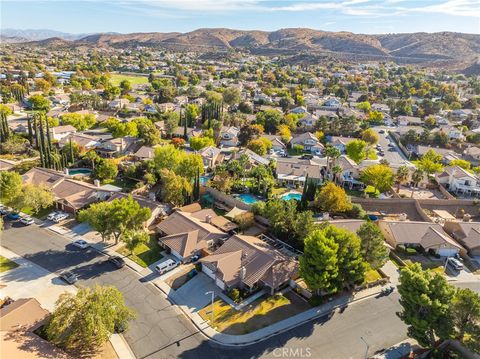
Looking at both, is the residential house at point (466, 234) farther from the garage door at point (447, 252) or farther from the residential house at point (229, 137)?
the residential house at point (229, 137)

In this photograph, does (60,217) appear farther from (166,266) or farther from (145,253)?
(166,266)

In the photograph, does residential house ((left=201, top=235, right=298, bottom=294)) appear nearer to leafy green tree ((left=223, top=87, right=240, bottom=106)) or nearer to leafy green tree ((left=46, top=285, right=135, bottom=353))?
leafy green tree ((left=46, top=285, right=135, bottom=353))

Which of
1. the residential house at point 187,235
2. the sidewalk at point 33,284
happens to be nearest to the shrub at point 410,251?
the residential house at point 187,235

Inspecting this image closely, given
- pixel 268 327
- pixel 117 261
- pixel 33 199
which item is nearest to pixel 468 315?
pixel 268 327

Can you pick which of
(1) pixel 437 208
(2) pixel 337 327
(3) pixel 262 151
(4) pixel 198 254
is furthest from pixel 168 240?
(1) pixel 437 208

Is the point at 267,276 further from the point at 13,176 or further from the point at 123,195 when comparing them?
the point at 13,176
